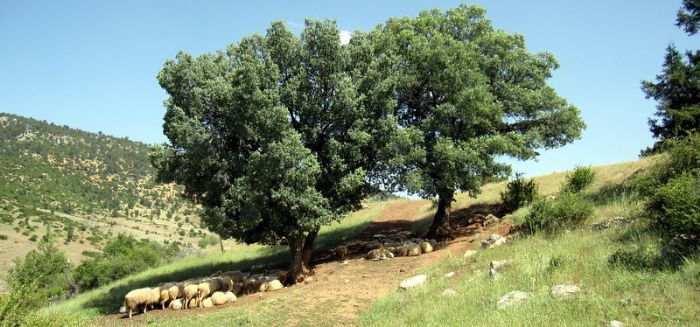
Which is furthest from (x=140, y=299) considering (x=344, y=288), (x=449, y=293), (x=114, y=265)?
(x=114, y=265)

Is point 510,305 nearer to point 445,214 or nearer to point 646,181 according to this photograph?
point 646,181

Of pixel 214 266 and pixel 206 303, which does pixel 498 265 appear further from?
pixel 214 266

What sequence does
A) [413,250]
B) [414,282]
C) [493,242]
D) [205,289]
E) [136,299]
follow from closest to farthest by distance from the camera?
[414,282] → [136,299] → [493,242] → [205,289] → [413,250]

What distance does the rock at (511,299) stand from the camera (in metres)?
10.1

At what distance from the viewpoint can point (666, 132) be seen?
20766 mm

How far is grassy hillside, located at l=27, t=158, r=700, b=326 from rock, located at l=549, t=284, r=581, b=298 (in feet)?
0.58

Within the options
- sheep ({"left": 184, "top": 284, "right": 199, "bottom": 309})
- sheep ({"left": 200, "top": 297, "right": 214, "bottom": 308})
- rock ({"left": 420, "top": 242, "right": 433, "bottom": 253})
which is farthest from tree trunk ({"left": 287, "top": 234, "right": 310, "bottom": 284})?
rock ({"left": 420, "top": 242, "right": 433, "bottom": 253})

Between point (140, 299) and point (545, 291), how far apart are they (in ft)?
48.6

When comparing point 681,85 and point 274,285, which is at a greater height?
point 681,85

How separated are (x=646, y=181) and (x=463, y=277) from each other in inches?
249

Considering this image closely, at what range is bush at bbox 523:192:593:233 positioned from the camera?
1677 cm

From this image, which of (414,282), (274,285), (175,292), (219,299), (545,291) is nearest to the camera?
(545,291)

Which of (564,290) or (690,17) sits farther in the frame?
(690,17)

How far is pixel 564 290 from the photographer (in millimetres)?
10039
